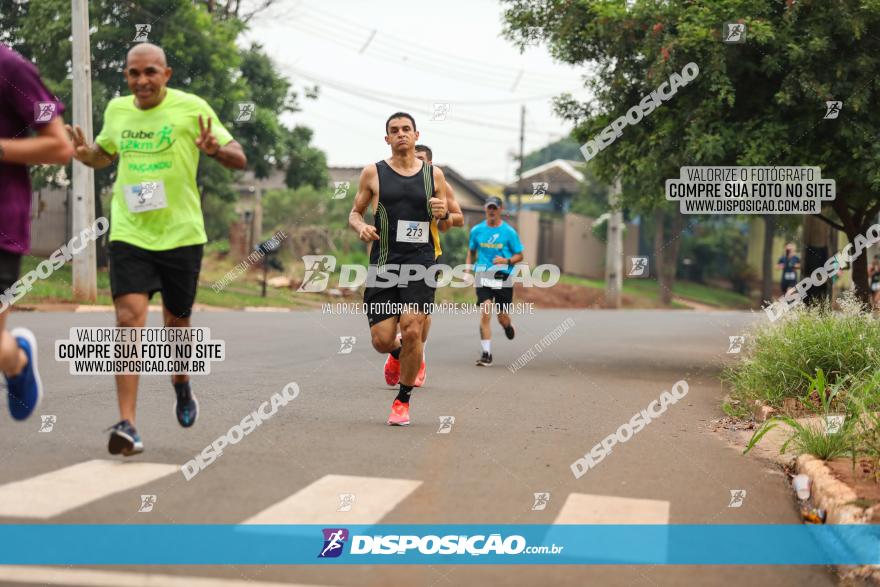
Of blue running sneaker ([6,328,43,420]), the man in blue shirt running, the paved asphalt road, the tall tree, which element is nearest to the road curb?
the paved asphalt road

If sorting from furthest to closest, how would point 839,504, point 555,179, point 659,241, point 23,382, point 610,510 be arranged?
1. point 555,179
2. point 659,241
3. point 610,510
4. point 839,504
5. point 23,382

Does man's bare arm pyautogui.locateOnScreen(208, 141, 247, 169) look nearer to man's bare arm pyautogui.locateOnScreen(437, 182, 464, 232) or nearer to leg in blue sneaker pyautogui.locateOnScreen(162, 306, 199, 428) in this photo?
leg in blue sneaker pyautogui.locateOnScreen(162, 306, 199, 428)

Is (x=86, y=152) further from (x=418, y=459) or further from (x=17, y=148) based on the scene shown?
(x=418, y=459)

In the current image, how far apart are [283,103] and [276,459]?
28.9 metres

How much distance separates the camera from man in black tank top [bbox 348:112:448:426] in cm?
819

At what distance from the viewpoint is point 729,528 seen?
18.4 ft

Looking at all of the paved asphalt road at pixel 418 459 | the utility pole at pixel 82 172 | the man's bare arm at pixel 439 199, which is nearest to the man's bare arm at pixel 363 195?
the man's bare arm at pixel 439 199

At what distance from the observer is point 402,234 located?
324 inches

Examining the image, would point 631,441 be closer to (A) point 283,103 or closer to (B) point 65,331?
(B) point 65,331

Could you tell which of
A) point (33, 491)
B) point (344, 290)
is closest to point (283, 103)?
point (344, 290)

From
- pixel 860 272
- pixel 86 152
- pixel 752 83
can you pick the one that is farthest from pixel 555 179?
pixel 86 152

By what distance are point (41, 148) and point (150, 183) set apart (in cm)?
120

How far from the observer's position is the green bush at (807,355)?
30.8 ft

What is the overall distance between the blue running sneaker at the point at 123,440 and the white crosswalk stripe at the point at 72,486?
0.14 meters
